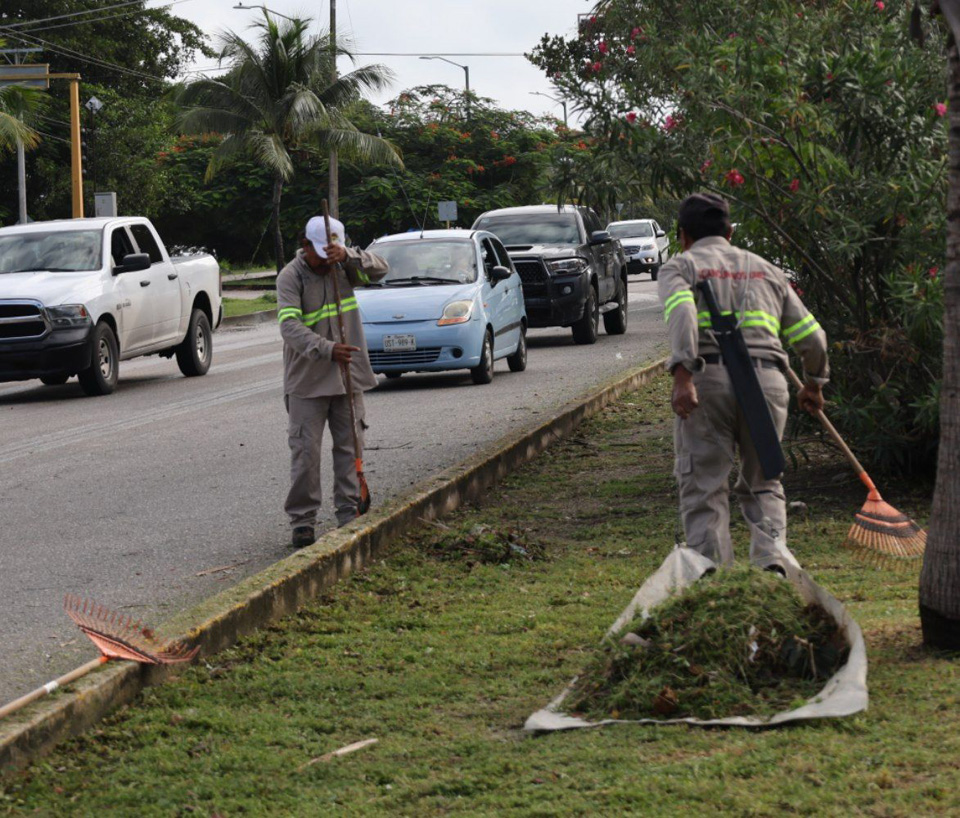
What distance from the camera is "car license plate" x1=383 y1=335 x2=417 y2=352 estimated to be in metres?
16.5

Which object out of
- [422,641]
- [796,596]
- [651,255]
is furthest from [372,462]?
[651,255]

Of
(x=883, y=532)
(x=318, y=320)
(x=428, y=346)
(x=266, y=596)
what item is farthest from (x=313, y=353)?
(x=428, y=346)

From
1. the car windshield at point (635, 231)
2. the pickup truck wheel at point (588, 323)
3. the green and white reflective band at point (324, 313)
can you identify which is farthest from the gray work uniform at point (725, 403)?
the car windshield at point (635, 231)

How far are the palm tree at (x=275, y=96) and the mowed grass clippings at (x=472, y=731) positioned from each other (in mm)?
35436

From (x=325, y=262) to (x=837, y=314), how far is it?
9.88 ft

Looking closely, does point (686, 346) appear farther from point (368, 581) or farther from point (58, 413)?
point (58, 413)

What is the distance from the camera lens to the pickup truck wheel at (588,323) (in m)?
21.8

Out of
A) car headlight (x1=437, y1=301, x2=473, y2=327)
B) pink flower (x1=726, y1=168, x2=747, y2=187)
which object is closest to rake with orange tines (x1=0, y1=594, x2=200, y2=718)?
pink flower (x1=726, y1=168, x2=747, y2=187)

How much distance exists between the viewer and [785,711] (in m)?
4.65

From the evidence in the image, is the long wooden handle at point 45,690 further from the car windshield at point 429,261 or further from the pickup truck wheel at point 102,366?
the car windshield at point 429,261

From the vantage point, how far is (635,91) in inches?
361

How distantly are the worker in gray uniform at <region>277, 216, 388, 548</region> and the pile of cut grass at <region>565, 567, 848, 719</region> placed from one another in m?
3.37

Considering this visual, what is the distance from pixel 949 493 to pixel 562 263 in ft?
52.6

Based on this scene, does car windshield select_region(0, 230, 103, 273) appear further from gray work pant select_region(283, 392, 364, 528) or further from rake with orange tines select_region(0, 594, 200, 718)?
rake with orange tines select_region(0, 594, 200, 718)
